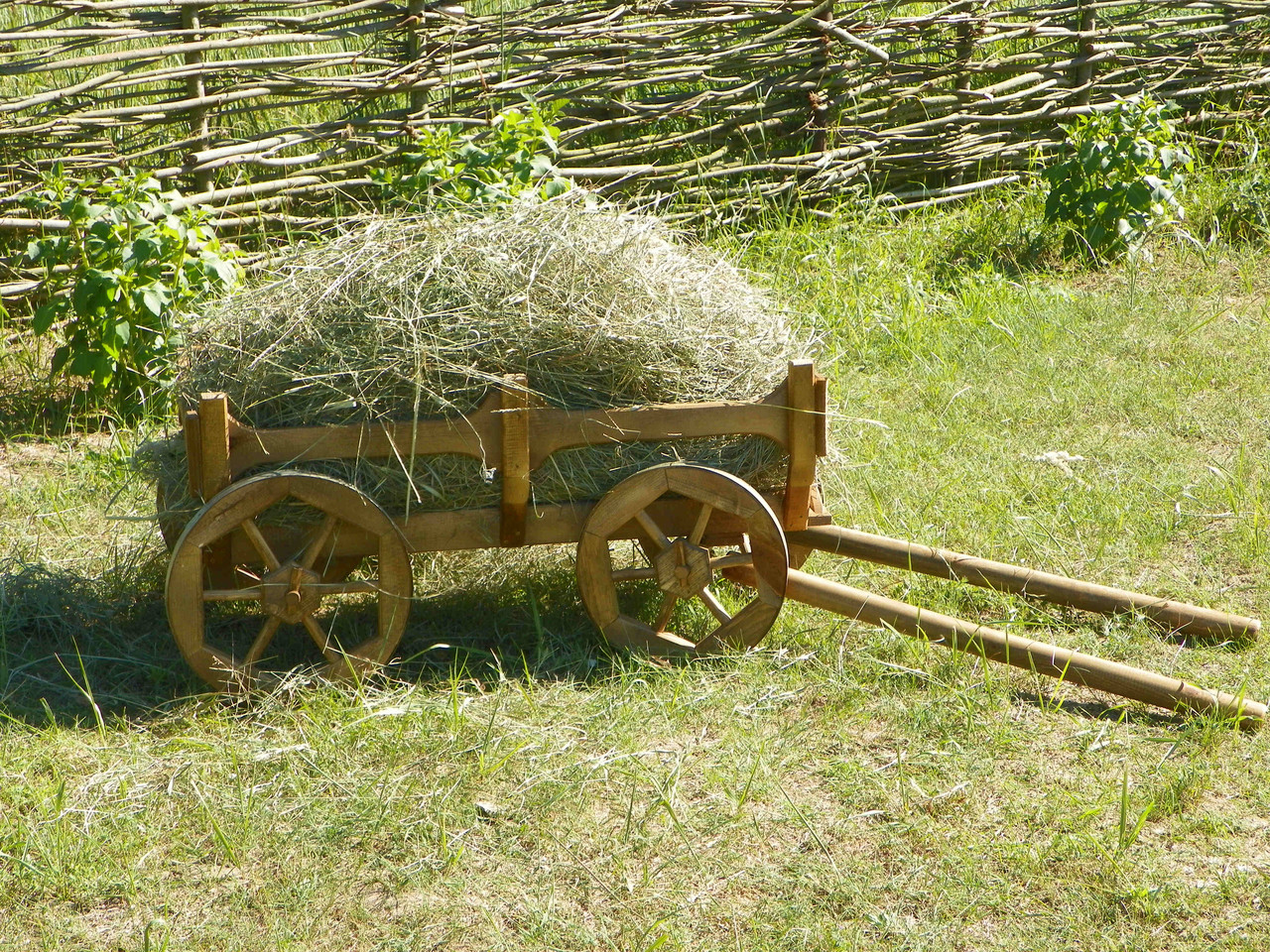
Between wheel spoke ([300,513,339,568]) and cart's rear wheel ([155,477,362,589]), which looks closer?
wheel spoke ([300,513,339,568])

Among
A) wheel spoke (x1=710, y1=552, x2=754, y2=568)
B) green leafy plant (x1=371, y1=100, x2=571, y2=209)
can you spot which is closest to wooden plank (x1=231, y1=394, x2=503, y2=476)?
wheel spoke (x1=710, y1=552, x2=754, y2=568)

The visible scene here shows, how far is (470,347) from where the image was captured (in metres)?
3.12

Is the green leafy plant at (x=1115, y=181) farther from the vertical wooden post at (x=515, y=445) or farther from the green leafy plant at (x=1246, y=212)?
the vertical wooden post at (x=515, y=445)

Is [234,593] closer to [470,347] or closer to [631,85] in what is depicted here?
[470,347]

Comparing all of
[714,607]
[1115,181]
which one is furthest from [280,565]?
[1115,181]

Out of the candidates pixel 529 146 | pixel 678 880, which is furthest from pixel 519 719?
pixel 529 146

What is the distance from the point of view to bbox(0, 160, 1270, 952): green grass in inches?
96.6

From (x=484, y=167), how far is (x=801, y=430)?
2145 mm

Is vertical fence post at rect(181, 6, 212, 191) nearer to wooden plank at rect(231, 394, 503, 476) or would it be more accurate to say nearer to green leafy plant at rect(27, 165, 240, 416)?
green leafy plant at rect(27, 165, 240, 416)

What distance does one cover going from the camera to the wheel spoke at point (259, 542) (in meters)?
3.00

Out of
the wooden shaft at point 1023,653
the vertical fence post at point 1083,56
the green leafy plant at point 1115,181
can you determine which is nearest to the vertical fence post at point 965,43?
the vertical fence post at point 1083,56

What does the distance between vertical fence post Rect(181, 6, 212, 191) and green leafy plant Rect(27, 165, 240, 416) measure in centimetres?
54

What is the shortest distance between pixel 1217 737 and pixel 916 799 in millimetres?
731

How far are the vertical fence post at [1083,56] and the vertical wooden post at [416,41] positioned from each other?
3.74 metres
